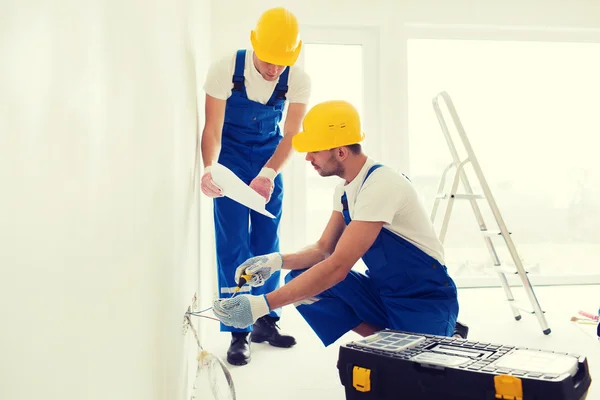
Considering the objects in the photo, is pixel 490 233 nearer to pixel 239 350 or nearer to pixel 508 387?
pixel 239 350

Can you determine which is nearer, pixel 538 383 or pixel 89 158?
pixel 89 158

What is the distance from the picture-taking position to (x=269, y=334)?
264 cm

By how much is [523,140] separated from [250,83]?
9.81 feet

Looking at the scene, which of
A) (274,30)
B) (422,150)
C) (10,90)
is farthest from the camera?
(422,150)

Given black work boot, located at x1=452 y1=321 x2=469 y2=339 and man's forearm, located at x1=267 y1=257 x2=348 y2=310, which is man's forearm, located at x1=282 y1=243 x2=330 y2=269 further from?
black work boot, located at x1=452 y1=321 x2=469 y2=339

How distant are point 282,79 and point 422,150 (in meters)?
2.29

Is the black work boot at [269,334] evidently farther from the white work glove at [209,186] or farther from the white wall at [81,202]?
the white wall at [81,202]

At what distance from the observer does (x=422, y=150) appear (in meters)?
4.34

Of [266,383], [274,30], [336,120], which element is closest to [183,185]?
[336,120]

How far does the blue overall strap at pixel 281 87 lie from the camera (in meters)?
2.31

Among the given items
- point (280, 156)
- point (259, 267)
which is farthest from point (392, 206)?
point (280, 156)

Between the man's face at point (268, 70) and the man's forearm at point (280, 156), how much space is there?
27 centimetres

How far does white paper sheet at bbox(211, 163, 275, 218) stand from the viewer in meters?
1.92

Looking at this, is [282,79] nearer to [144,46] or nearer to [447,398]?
[144,46]
